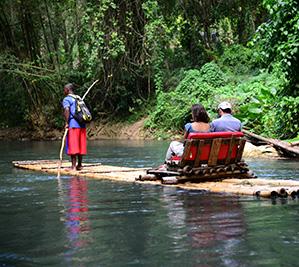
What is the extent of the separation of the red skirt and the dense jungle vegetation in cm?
1221

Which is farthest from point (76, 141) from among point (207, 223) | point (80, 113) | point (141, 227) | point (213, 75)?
point (213, 75)

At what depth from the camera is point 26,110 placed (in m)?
35.1

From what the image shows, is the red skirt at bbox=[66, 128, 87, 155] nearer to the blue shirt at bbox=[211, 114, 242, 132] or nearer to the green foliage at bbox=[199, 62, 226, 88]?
the blue shirt at bbox=[211, 114, 242, 132]

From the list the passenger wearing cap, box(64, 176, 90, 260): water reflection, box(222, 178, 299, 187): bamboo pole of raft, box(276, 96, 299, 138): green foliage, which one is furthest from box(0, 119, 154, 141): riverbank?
box(222, 178, 299, 187): bamboo pole of raft

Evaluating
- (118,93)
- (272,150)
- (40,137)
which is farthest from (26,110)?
(272,150)

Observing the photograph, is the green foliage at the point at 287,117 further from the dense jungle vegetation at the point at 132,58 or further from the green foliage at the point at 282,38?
the dense jungle vegetation at the point at 132,58

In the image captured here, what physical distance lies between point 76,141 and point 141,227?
6272 mm

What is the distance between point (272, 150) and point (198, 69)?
15.1m

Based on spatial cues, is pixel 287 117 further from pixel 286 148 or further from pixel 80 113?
pixel 80 113

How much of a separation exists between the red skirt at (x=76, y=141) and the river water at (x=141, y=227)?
2086 millimetres

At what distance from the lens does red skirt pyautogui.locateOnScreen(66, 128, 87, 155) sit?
1310cm

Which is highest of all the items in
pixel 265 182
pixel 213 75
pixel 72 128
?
pixel 213 75

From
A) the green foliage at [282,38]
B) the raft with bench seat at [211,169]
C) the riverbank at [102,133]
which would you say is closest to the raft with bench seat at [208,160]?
the raft with bench seat at [211,169]

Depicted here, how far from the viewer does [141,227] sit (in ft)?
23.1
